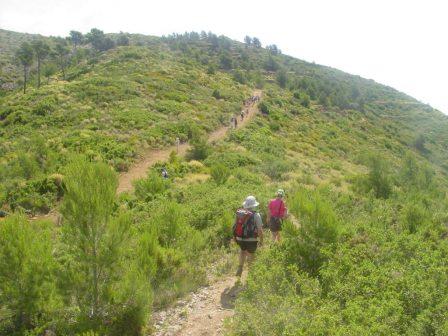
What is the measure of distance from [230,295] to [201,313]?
70 centimetres

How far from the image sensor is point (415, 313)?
5.74m

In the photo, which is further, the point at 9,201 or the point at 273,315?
the point at 9,201

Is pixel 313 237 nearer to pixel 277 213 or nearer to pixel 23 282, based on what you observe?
pixel 277 213

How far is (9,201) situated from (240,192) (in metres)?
9.99

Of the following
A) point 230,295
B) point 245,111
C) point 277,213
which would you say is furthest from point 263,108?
point 230,295

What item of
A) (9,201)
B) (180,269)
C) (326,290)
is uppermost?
(326,290)

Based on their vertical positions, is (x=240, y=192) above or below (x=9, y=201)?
above

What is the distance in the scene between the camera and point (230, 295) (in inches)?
285

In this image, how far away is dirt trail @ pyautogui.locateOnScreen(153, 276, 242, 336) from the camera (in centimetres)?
630

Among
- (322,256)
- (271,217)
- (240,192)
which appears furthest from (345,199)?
(322,256)

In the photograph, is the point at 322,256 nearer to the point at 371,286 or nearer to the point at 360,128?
the point at 371,286

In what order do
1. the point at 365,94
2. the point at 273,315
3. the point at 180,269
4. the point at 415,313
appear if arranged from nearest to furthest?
the point at 273,315
the point at 415,313
the point at 180,269
the point at 365,94

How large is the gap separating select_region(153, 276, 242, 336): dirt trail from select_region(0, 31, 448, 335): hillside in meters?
0.30

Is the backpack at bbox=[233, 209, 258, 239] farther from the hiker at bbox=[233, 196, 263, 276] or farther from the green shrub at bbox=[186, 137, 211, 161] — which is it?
the green shrub at bbox=[186, 137, 211, 161]
